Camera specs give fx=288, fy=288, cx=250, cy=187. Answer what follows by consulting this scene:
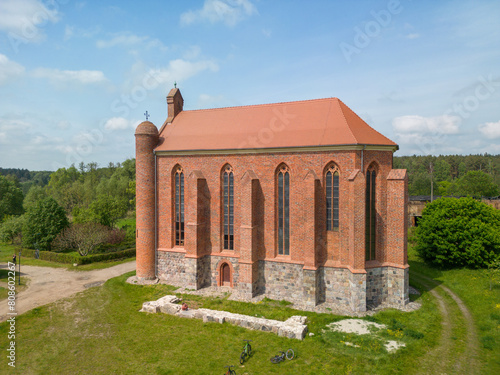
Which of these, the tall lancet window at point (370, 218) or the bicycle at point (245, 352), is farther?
the tall lancet window at point (370, 218)

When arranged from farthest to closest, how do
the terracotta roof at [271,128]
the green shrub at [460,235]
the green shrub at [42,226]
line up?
the green shrub at [42,226] → the green shrub at [460,235] → the terracotta roof at [271,128]

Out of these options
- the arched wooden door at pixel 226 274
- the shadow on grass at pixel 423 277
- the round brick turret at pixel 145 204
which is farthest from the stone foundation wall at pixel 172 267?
the shadow on grass at pixel 423 277

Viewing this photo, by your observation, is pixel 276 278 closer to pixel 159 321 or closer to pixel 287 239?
pixel 287 239

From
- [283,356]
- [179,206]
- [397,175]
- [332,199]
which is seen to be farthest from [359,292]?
[179,206]

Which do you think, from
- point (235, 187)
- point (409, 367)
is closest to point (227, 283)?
point (235, 187)

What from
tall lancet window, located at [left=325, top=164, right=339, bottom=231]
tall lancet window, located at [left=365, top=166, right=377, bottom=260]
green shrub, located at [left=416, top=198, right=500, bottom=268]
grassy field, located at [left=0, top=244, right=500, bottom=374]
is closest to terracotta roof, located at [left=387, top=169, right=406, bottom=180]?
tall lancet window, located at [left=365, top=166, right=377, bottom=260]

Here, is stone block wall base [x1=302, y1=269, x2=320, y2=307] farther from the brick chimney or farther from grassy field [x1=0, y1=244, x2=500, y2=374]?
the brick chimney

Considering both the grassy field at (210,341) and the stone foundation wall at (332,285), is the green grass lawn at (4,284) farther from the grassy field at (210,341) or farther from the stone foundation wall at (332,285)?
the stone foundation wall at (332,285)
